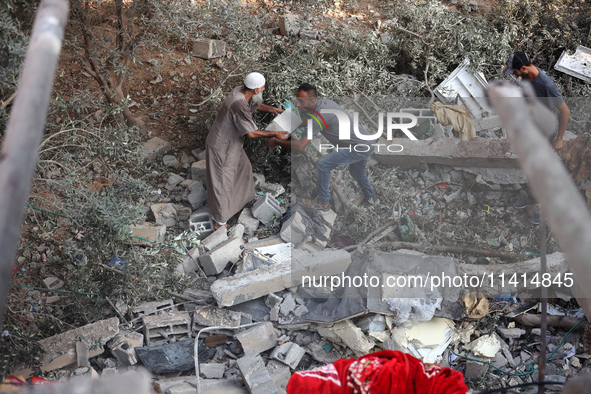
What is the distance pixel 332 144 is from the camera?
6.35 meters

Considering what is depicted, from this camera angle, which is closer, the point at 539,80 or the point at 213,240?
the point at 539,80

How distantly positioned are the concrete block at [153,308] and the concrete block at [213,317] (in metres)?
0.29

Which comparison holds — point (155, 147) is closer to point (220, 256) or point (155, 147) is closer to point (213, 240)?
point (213, 240)

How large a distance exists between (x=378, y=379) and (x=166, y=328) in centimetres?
264

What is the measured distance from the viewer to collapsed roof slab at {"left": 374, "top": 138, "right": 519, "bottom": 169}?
6.28m

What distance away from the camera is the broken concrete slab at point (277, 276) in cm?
496

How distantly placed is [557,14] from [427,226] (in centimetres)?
460

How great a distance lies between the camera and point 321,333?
16.1 ft

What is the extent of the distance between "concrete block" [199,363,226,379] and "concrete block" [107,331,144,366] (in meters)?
0.62

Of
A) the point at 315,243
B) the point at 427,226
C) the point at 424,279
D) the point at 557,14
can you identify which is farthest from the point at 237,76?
the point at 557,14

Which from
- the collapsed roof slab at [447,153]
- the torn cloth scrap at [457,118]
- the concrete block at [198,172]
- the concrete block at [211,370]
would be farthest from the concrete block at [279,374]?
the torn cloth scrap at [457,118]

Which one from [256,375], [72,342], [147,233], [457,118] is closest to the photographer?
[256,375]

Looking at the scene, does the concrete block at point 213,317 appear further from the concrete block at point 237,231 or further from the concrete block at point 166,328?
the concrete block at point 237,231

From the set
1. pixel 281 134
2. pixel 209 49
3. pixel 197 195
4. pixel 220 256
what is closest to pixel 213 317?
Result: pixel 220 256
